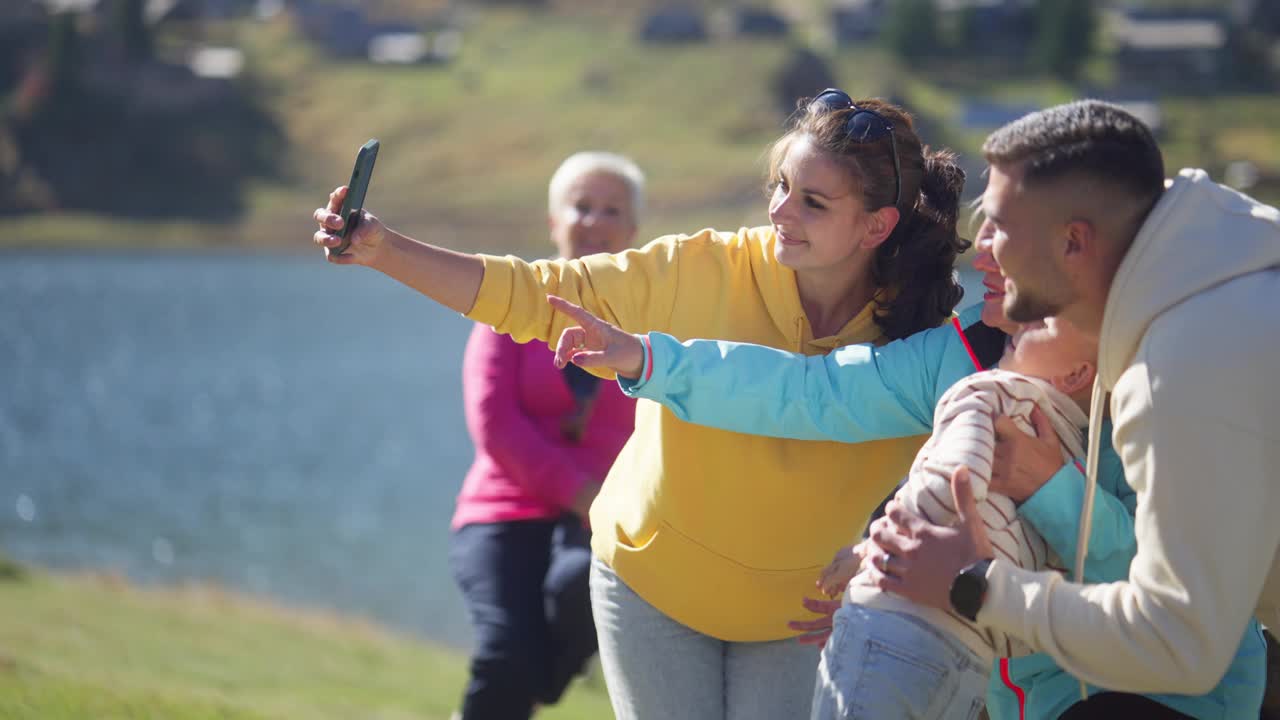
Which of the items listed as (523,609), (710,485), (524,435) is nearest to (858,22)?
(524,435)

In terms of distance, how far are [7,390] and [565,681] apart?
43.2 metres

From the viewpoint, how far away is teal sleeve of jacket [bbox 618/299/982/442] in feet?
11.0

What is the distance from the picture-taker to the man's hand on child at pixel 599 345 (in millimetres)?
3299

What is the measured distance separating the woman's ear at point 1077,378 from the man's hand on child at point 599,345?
100 cm

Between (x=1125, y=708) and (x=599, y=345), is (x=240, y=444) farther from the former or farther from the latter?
(x=1125, y=708)

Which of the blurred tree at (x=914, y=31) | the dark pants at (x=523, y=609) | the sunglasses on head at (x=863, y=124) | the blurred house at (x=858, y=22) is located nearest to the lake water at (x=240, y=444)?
the dark pants at (x=523, y=609)

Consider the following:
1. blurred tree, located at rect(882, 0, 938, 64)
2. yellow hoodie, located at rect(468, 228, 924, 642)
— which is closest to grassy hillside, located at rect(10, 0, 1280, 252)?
blurred tree, located at rect(882, 0, 938, 64)

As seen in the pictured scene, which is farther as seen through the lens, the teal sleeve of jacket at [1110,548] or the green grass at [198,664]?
the green grass at [198,664]

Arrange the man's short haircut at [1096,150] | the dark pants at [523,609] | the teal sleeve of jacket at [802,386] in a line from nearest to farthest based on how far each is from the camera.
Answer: the man's short haircut at [1096,150]
the teal sleeve of jacket at [802,386]
the dark pants at [523,609]

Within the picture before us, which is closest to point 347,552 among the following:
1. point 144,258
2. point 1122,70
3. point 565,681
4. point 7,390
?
point 565,681

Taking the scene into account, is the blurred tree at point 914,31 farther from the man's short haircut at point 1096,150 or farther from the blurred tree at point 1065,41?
the man's short haircut at point 1096,150

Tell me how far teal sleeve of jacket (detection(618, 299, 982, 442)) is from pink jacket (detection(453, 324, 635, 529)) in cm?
215

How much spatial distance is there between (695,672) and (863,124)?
1.55 meters

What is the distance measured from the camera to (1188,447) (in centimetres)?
255
